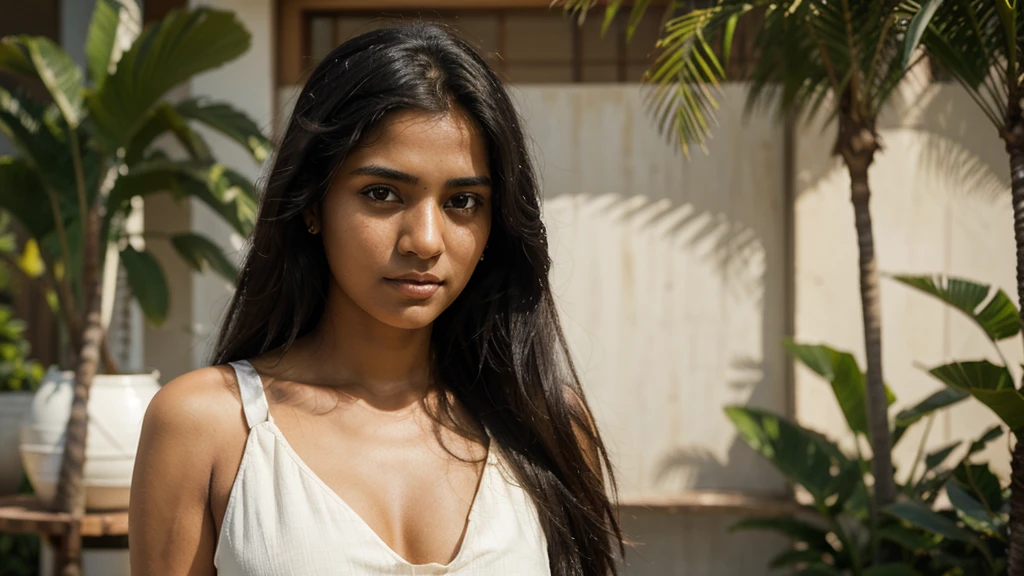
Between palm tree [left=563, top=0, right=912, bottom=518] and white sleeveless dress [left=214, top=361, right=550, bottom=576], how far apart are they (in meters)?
2.29

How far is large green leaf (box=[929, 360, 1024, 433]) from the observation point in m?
3.61

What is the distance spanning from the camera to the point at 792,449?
16.0ft

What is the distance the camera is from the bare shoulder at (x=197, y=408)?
160 cm

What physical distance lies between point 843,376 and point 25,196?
11.4 feet

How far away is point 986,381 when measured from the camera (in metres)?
3.84

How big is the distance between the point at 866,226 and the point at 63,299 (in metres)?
3.23

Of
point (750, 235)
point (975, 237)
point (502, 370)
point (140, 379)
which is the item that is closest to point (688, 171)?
point (750, 235)


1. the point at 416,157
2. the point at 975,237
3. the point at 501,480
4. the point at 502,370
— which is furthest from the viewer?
the point at 975,237

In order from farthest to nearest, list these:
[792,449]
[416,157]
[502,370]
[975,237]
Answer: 1. [975,237]
2. [792,449]
3. [502,370]
4. [416,157]

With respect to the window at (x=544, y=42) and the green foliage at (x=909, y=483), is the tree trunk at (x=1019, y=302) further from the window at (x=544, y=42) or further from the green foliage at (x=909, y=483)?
the window at (x=544, y=42)

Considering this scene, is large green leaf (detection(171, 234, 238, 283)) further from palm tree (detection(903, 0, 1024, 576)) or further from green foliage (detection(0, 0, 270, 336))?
palm tree (detection(903, 0, 1024, 576))

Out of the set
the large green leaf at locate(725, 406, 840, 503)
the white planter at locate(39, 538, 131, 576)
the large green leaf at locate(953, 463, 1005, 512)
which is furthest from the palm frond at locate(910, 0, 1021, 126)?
the white planter at locate(39, 538, 131, 576)

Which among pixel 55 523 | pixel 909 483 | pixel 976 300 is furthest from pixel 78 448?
pixel 976 300

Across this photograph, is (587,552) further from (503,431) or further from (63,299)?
(63,299)
